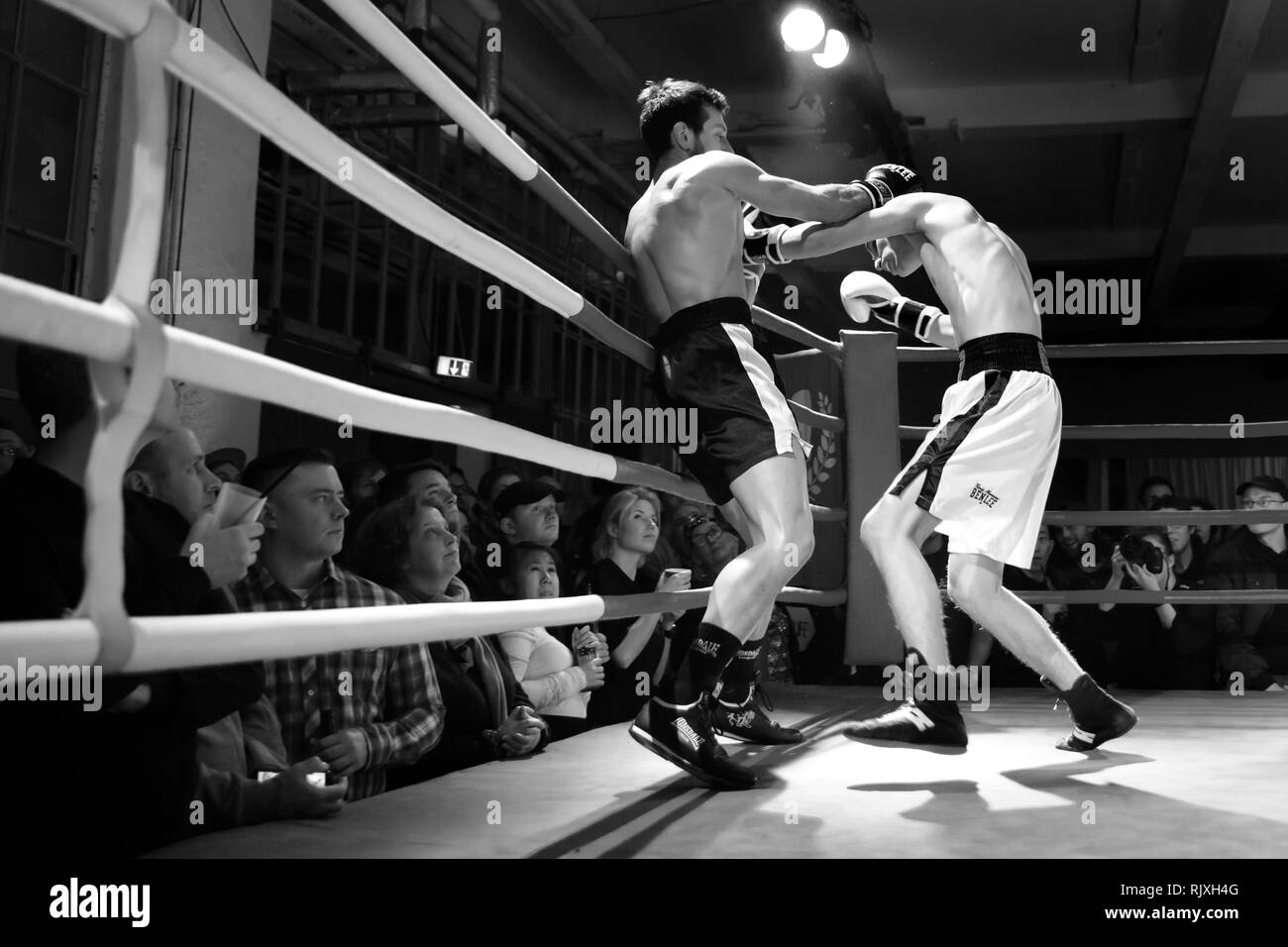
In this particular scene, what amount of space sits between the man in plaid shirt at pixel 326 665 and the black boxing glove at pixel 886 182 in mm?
1089

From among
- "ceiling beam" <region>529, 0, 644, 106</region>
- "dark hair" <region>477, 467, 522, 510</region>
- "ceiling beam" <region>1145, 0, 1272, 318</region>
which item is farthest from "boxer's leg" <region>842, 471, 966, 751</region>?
"ceiling beam" <region>529, 0, 644, 106</region>

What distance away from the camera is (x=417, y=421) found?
1032 mm

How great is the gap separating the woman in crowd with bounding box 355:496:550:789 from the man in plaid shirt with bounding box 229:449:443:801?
0.56 feet

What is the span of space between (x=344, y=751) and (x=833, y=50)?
4411mm

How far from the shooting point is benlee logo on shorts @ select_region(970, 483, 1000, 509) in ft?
6.13

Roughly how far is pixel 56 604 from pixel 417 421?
364 mm

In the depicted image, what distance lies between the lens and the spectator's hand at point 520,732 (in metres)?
1.78

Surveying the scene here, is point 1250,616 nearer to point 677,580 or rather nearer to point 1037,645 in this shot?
point 1037,645

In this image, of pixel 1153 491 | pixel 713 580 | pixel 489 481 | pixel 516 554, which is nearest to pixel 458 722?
pixel 516 554

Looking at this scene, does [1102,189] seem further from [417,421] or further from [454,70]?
[417,421]

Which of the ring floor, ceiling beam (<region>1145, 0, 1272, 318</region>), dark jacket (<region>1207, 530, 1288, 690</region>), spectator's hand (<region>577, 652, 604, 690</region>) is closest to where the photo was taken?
the ring floor

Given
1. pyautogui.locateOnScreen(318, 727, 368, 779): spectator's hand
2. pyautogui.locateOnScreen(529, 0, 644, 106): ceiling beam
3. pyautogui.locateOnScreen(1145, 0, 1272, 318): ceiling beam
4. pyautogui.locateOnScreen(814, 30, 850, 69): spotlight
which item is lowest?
pyautogui.locateOnScreen(318, 727, 368, 779): spectator's hand

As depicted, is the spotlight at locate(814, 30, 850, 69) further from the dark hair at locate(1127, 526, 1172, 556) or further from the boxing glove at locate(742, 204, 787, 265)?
the boxing glove at locate(742, 204, 787, 265)
